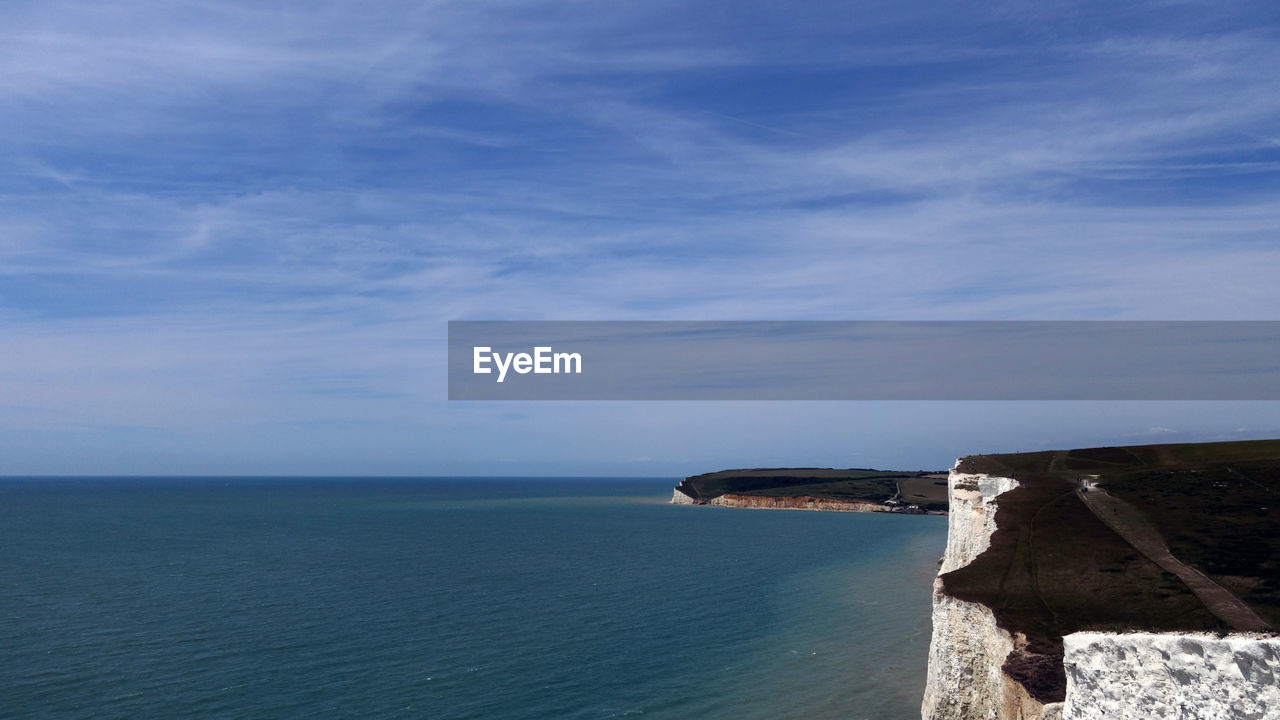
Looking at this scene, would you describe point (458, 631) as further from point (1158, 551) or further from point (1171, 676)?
point (1171, 676)

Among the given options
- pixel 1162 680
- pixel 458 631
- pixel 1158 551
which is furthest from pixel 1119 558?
pixel 458 631

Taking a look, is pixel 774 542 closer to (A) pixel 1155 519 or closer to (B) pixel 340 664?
(A) pixel 1155 519

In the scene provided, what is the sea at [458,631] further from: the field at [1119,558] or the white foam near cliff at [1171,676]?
the white foam near cliff at [1171,676]

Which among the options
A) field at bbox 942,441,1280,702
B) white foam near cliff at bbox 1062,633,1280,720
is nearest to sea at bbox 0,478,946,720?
field at bbox 942,441,1280,702

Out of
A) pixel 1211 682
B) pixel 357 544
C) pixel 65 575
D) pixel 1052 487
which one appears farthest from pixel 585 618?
pixel 357 544

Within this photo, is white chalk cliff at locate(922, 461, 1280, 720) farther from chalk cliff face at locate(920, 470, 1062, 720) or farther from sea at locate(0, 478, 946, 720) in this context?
sea at locate(0, 478, 946, 720)

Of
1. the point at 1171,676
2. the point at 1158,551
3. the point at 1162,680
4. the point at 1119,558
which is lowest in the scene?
the point at 1162,680

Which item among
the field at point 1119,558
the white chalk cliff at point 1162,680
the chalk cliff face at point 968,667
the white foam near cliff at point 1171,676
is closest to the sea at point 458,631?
the chalk cliff face at point 968,667
